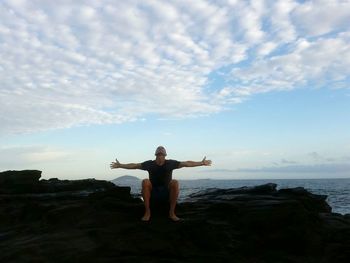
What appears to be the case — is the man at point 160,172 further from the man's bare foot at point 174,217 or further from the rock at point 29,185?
the rock at point 29,185

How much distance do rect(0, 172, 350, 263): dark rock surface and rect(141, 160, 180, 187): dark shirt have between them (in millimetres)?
1080

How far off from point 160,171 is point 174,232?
2.38 metres

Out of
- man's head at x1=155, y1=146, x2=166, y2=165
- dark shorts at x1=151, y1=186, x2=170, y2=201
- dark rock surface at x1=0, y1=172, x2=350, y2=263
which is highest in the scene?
man's head at x1=155, y1=146, x2=166, y2=165

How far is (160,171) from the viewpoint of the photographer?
14.7m

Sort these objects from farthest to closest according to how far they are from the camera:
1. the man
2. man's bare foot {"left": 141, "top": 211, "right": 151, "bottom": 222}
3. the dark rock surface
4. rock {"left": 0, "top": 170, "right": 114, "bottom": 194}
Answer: rock {"left": 0, "top": 170, "right": 114, "bottom": 194}, the man, man's bare foot {"left": 141, "top": 211, "right": 151, "bottom": 222}, the dark rock surface

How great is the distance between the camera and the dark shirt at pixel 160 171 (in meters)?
14.7

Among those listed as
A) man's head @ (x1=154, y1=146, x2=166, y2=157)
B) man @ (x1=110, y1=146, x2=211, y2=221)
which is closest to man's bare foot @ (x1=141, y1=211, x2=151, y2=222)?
man @ (x1=110, y1=146, x2=211, y2=221)

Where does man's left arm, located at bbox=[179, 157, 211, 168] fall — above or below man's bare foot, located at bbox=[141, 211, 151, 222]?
above

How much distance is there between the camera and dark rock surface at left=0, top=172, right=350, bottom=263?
1208 centimetres

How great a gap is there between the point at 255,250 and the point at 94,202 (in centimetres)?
673

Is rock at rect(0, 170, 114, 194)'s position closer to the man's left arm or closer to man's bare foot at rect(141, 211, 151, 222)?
man's bare foot at rect(141, 211, 151, 222)

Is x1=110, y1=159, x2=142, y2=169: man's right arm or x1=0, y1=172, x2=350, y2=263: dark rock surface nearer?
x1=0, y1=172, x2=350, y2=263: dark rock surface

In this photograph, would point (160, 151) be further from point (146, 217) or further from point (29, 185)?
point (29, 185)

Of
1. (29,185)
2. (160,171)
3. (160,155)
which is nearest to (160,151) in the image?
(160,155)
